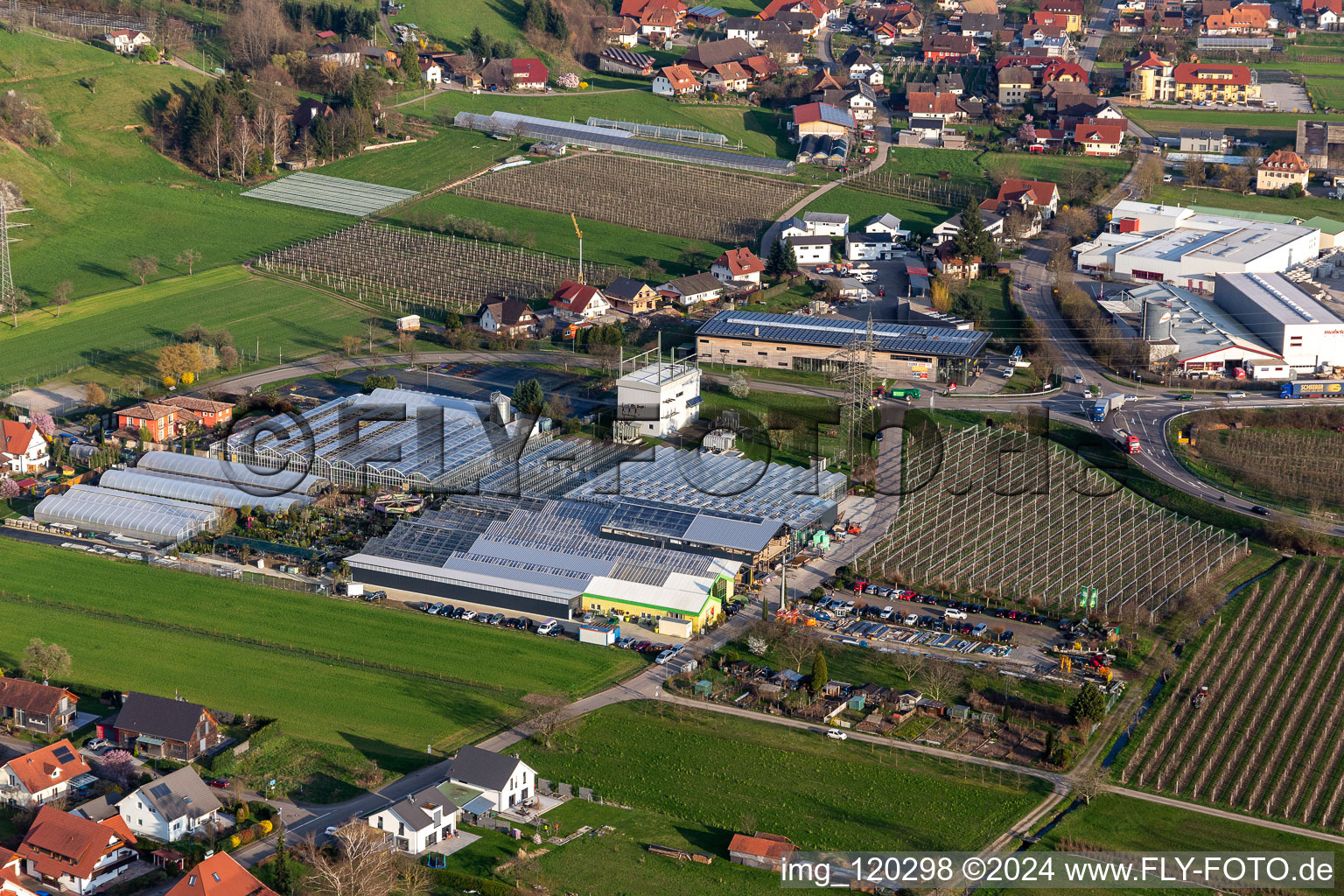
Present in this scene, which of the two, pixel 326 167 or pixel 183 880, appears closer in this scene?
pixel 183 880

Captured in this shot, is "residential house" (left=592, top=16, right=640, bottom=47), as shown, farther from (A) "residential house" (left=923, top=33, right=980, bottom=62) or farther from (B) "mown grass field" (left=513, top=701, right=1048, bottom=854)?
(B) "mown grass field" (left=513, top=701, right=1048, bottom=854)

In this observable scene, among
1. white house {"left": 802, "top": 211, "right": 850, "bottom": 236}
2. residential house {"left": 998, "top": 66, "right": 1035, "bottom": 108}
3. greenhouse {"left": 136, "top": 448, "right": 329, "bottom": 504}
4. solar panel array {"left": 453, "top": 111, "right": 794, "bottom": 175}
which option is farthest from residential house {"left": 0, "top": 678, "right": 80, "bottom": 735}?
residential house {"left": 998, "top": 66, "right": 1035, "bottom": 108}

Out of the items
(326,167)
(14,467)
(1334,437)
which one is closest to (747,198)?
(326,167)

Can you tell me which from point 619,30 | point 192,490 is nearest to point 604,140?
point 619,30

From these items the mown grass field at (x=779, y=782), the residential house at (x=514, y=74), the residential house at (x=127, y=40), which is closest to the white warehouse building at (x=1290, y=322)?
the mown grass field at (x=779, y=782)

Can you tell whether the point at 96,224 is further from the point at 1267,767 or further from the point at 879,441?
the point at 1267,767

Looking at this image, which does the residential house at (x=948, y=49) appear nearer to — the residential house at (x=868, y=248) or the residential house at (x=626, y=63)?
the residential house at (x=626, y=63)

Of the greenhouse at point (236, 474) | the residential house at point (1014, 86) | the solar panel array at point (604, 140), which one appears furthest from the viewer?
the residential house at point (1014, 86)
